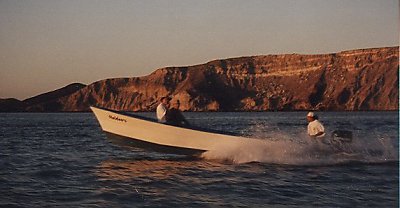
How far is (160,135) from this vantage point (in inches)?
260

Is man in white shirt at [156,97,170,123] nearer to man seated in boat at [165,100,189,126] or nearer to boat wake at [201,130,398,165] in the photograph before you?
man seated in boat at [165,100,189,126]

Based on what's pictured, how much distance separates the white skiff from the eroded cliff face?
32.0 feet

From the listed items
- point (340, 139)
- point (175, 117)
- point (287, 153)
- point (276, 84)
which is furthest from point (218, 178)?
point (276, 84)

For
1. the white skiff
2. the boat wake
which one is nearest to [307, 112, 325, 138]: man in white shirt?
the boat wake

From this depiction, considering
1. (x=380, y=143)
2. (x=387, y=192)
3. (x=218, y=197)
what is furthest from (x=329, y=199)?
(x=380, y=143)

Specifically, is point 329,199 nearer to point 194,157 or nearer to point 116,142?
point 194,157

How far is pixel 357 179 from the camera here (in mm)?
5332

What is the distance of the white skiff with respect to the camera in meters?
6.41

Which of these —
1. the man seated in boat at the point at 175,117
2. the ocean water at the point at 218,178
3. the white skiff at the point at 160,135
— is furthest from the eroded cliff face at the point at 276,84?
the man seated in boat at the point at 175,117

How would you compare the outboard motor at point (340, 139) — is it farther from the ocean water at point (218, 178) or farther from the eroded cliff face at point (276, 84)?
the eroded cliff face at point (276, 84)

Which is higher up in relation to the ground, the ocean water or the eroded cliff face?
the eroded cliff face

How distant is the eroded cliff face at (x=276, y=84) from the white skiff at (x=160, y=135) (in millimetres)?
9749

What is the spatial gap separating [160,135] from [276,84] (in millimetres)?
16041

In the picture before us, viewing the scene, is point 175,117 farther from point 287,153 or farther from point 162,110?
point 287,153
